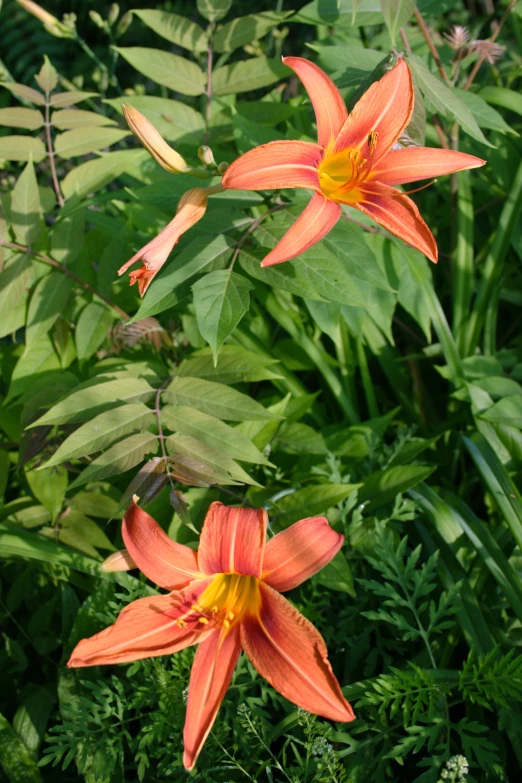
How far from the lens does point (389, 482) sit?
170 cm

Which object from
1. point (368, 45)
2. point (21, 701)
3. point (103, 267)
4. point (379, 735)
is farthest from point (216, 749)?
point (368, 45)

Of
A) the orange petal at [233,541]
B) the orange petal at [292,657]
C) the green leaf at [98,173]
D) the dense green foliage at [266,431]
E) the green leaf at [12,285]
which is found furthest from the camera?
the green leaf at [98,173]

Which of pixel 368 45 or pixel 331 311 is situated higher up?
pixel 368 45

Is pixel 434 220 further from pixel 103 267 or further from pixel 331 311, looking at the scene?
pixel 103 267

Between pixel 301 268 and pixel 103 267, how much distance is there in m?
0.64

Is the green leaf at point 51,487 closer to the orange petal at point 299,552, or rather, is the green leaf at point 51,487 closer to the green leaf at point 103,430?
the green leaf at point 103,430

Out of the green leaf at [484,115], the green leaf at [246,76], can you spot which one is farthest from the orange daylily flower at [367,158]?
the green leaf at [246,76]

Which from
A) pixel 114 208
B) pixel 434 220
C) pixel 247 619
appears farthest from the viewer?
pixel 114 208

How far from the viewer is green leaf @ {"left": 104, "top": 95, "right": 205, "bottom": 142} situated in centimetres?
198

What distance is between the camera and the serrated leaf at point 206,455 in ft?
4.40

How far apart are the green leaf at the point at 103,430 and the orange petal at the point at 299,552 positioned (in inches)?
17.3

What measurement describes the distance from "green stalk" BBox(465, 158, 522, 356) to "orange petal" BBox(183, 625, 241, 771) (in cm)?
123

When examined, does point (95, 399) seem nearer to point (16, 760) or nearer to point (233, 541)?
point (233, 541)

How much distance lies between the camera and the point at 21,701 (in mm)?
1705
